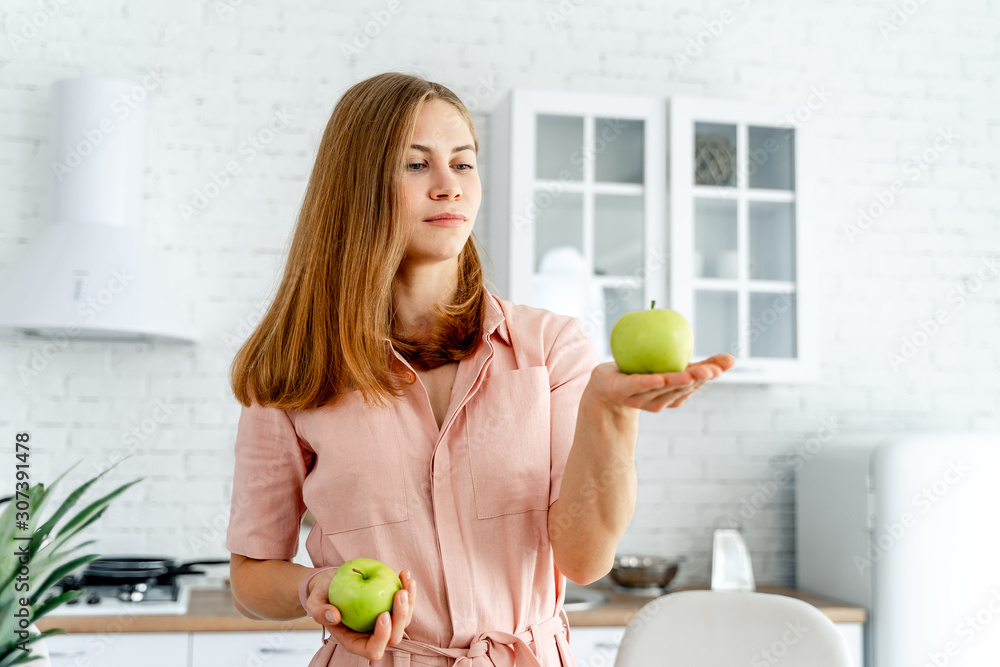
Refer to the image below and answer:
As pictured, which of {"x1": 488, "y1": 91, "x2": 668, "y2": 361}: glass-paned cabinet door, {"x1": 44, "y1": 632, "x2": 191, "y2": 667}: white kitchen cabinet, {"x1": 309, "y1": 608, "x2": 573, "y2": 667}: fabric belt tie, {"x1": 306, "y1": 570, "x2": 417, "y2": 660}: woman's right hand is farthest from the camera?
{"x1": 488, "y1": 91, "x2": 668, "y2": 361}: glass-paned cabinet door

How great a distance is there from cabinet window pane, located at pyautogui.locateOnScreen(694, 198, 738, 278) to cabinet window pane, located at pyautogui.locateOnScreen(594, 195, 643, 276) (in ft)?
0.66

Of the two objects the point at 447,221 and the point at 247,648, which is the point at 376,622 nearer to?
the point at 447,221

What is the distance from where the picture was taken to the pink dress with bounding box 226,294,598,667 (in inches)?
45.5

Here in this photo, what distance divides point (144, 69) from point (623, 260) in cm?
169

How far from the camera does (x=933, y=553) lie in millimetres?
2646

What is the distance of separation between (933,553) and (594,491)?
80.3 inches

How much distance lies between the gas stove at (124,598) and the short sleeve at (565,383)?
5.26 ft

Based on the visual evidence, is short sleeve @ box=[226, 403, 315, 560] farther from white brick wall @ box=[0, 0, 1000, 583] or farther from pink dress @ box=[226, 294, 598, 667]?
white brick wall @ box=[0, 0, 1000, 583]

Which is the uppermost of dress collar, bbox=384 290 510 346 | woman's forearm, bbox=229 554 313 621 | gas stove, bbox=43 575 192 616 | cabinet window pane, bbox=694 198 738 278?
cabinet window pane, bbox=694 198 738 278

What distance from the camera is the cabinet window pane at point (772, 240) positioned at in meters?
2.99

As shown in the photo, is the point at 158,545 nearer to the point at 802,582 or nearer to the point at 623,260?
the point at 623,260

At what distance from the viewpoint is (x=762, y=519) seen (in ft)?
10.6

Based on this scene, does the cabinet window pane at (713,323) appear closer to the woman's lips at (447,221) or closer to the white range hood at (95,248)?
the white range hood at (95,248)

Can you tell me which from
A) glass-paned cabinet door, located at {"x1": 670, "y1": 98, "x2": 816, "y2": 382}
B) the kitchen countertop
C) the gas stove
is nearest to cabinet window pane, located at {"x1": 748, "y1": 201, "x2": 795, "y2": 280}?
glass-paned cabinet door, located at {"x1": 670, "y1": 98, "x2": 816, "y2": 382}
